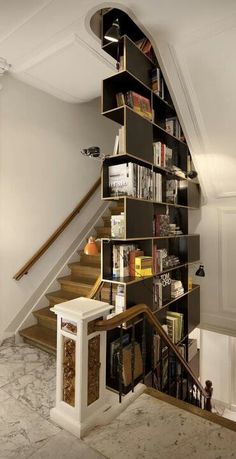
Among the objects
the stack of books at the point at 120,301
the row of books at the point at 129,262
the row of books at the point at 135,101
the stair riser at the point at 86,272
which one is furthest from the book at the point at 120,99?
the stair riser at the point at 86,272

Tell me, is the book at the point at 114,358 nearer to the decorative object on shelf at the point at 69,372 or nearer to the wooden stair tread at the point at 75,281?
the decorative object on shelf at the point at 69,372

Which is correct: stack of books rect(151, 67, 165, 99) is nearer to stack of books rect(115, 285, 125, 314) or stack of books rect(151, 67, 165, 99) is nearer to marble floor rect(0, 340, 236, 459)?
stack of books rect(115, 285, 125, 314)

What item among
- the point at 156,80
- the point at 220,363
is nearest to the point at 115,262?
the point at 156,80

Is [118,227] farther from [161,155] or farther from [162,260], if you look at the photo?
[161,155]

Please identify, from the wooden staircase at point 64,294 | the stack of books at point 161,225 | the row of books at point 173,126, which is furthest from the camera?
the row of books at point 173,126

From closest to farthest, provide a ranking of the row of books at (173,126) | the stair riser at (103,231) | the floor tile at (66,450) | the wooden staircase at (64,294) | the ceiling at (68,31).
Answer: the floor tile at (66,450), the ceiling at (68,31), the wooden staircase at (64,294), the row of books at (173,126), the stair riser at (103,231)

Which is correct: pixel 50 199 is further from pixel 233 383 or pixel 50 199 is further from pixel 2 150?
pixel 233 383

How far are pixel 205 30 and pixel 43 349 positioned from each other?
341 centimetres

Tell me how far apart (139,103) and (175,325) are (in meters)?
2.52

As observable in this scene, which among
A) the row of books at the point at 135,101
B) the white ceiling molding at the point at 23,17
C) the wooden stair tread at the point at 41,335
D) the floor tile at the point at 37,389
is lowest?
the floor tile at the point at 37,389

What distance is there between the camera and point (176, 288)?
335 centimetres

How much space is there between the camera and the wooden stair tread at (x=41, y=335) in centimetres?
297

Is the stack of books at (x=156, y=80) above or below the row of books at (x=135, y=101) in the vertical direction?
above

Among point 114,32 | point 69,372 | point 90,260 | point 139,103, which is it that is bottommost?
point 69,372
